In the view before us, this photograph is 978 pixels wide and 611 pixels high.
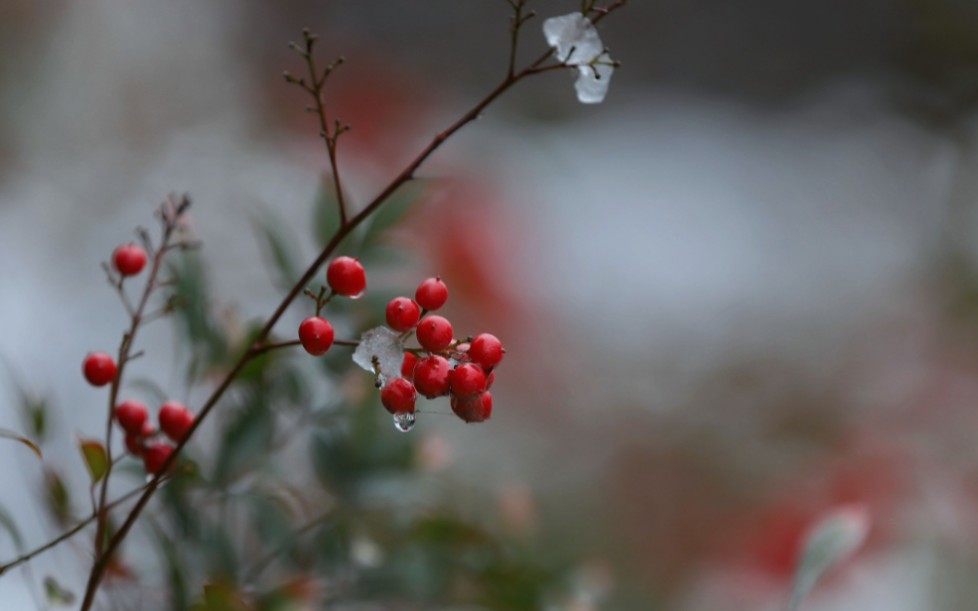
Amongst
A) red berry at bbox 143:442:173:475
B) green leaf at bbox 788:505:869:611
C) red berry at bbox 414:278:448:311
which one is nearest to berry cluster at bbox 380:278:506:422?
red berry at bbox 414:278:448:311

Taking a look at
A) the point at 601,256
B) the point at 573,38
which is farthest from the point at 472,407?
the point at 601,256

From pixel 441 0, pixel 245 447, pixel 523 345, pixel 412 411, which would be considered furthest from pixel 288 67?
pixel 412 411

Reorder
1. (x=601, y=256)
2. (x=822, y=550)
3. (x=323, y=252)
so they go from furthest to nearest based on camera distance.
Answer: (x=601, y=256)
(x=822, y=550)
(x=323, y=252)

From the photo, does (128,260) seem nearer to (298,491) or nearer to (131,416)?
(131,416)

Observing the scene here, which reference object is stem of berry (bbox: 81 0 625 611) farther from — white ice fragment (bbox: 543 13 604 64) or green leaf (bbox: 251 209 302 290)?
green leaf (bbox: 251 209 302 290)

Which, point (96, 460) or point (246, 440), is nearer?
point (96, 460)

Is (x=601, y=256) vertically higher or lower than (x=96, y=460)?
higher

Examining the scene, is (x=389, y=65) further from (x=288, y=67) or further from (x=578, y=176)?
(x=578, y=176)
